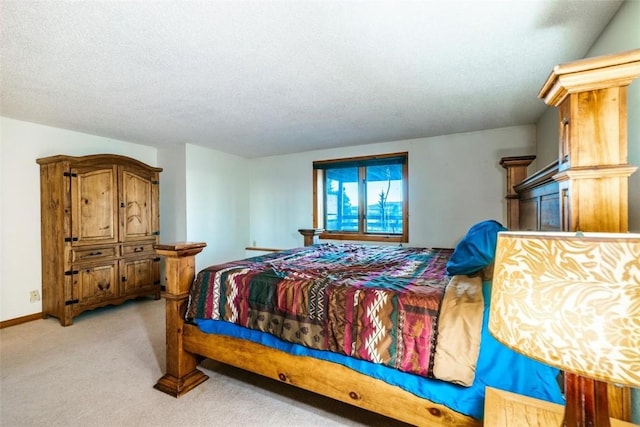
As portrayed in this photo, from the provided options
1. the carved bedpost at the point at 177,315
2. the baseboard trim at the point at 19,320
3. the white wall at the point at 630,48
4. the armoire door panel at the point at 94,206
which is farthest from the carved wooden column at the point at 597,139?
the baseboard trim at the point at 19,320

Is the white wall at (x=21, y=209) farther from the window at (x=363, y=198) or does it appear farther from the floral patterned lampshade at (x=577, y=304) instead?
the floral patterned lampshade at (x=577, y=304)

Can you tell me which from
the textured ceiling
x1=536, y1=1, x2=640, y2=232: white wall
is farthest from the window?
x1=536, y1=1, x2=640, y2=232: white wall

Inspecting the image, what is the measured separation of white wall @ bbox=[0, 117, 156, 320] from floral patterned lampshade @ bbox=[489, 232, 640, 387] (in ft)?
15.0

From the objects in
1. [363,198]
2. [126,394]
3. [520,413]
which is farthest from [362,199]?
[520,413]

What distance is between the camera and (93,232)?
3.39 meters

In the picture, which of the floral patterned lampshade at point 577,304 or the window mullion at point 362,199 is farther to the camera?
the window mullion at point 362,199

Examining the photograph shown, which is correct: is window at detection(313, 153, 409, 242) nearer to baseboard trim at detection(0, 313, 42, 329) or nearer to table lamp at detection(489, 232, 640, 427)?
table lamp at detection(489, 232, 640, 427)

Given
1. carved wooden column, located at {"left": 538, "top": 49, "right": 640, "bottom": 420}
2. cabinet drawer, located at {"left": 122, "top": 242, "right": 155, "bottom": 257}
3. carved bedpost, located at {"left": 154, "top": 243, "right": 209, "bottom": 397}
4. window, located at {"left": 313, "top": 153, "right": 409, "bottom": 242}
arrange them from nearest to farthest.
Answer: carved wooden column, located at {"left": 538, "top": 49, "right": 640, "bottom": 420}
carved bedpost, located at {"left": 154, "top": 243, "right": 209, "bottom": 397}
cabinet drawer, located at {"left": 122, "top": 242, "right": 155, "bottom": 257}
window, located at {"left": 313, "top": 153, "right": 409, "bottom": 242}

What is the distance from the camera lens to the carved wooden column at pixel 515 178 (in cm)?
277

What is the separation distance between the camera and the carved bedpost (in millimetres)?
1943

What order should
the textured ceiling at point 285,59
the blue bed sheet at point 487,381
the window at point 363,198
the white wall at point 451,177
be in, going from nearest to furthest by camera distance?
the blue bed sheet at point 487,381, the textured ceiling at point 285,59, the white wall at point 451,177, the window at point 363,198

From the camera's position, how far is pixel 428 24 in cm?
154

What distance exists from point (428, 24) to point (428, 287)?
1.41 m

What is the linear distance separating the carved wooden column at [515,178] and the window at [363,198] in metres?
1.35
